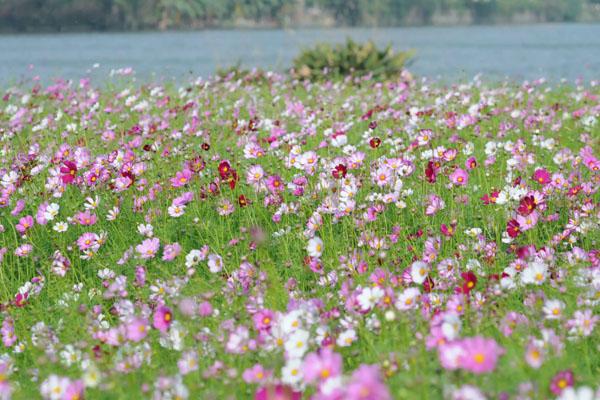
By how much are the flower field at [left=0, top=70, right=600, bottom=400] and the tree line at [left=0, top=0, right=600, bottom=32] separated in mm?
39231

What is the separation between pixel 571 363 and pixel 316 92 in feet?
24.1

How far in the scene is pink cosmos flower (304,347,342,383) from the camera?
5.44 ft

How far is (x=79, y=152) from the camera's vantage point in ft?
13.9

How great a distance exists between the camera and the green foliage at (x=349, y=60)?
11969 mm

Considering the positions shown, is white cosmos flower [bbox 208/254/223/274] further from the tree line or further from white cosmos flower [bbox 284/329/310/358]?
the tree line

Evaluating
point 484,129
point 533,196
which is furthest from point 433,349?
point 484,129

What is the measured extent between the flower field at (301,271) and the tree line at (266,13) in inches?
1545

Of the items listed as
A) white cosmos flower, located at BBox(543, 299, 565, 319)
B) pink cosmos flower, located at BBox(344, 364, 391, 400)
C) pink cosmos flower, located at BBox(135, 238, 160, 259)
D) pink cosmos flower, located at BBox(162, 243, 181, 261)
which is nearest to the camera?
pink cosmos flower, located at BBox(344, 364, 391, 400)

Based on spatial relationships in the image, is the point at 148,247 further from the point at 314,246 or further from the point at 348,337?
the point at 348,337

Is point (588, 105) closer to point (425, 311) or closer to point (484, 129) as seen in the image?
point (484, 129)

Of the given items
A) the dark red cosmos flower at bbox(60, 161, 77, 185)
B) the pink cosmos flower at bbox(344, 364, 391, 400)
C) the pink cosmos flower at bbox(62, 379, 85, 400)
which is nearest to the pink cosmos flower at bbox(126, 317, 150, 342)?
the pink cosmos flower at bbox(62, 379, 85, 400)

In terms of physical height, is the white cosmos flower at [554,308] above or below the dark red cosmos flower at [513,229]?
above

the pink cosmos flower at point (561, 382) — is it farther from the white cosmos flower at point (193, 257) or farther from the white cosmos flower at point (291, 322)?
the white cosmos flower at point (193, 257)

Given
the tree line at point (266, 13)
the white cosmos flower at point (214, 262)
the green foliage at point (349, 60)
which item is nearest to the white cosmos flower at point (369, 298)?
the white cosmos flower at point (214, 262)
